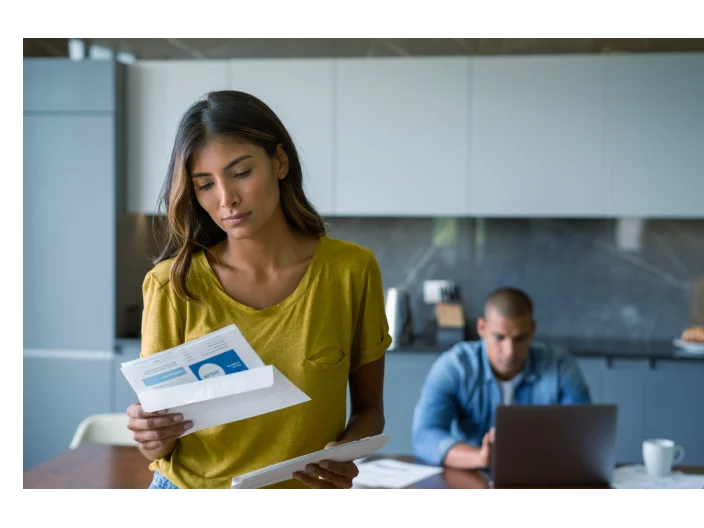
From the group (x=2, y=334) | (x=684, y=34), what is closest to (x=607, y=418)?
(x=684, y=34)

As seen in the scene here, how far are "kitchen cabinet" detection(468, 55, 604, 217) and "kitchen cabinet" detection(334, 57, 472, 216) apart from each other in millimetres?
79

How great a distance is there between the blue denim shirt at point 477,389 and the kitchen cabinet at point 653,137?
4.09 feet

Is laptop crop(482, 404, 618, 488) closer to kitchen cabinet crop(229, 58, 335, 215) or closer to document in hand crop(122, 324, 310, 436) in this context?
document in hand crop(122, 324, 310, 436)

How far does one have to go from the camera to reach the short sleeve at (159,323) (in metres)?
0.98

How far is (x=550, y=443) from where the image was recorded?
63.4 inches

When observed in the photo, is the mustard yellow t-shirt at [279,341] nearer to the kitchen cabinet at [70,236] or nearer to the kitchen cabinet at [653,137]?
the kitchen cabinet at [70,236]

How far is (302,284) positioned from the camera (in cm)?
101

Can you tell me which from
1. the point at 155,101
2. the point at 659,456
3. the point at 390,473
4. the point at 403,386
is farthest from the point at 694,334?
the point at 155,101

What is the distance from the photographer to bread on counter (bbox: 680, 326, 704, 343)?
3.17 m

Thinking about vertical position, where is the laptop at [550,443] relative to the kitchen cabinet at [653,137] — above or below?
below

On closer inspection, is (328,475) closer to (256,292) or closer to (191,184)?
(256,292)

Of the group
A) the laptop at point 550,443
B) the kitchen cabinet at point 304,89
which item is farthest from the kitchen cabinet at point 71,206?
the laptop at point 550,443

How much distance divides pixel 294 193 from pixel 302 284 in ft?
0.42

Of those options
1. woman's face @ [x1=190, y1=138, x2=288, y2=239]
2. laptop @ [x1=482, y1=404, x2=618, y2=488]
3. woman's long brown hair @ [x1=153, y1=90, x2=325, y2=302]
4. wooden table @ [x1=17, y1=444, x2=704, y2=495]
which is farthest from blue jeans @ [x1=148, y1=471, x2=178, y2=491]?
laptop @ [x1=482, y1=404, x2=618, y2=488]
